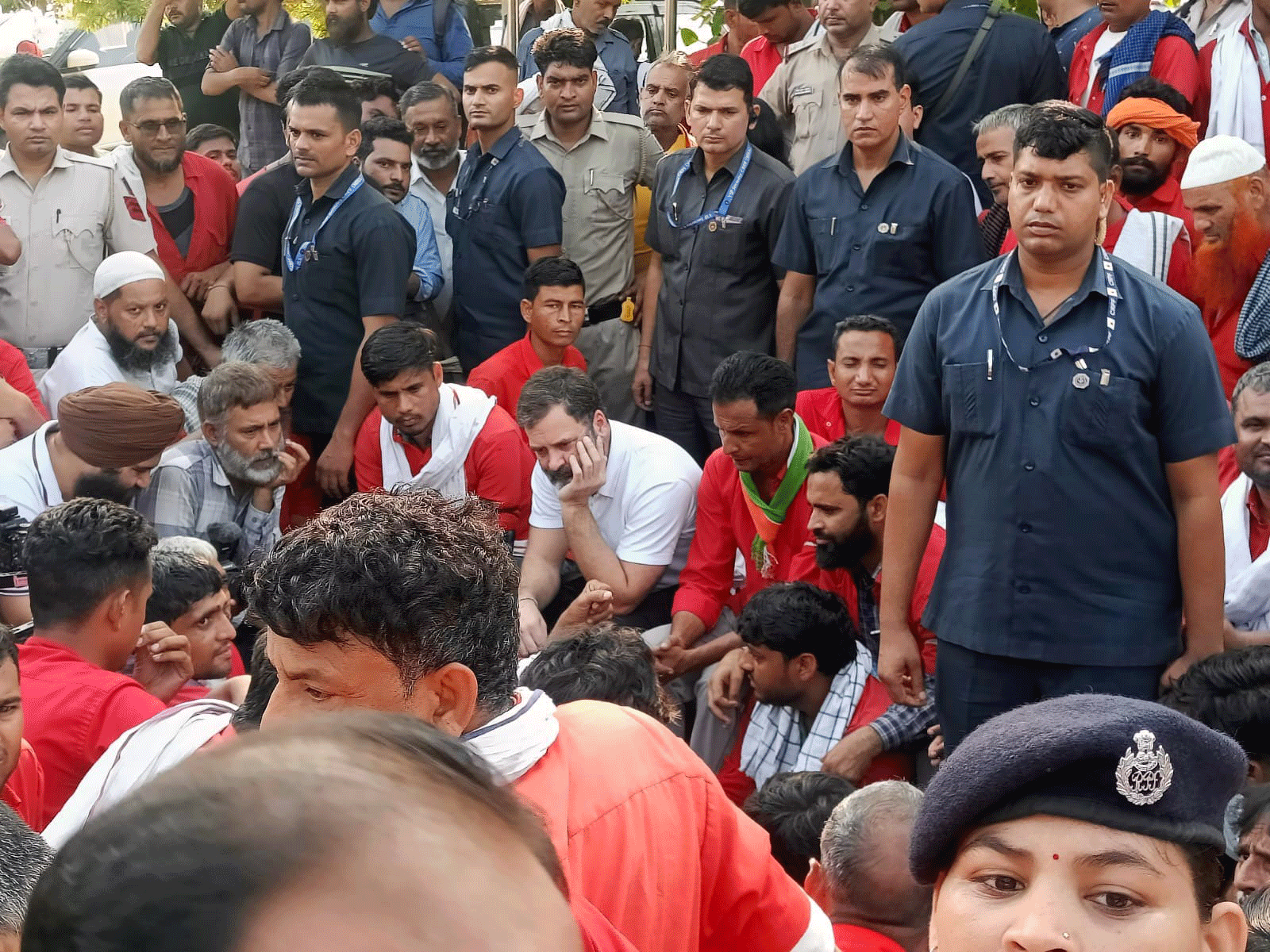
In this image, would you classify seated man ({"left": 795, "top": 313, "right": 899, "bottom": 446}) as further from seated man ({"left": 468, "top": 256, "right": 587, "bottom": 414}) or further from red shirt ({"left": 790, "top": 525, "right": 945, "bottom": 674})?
seated man ({"left": 468, "top": 256, "right": 587, "bottom": 414})

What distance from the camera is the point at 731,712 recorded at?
4.62 m

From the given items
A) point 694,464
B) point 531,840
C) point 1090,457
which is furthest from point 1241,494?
point 531,840

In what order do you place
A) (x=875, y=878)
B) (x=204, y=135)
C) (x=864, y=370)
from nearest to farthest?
(x=875, y=878), (x=864, y=370), (x=204, y=135)

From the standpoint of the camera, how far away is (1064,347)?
3225mm

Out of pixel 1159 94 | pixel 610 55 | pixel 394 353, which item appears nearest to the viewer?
pixel 1159 94

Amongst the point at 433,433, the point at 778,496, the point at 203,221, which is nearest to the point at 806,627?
the point at 778,496

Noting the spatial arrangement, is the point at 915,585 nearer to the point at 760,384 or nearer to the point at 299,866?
the point at 760,384

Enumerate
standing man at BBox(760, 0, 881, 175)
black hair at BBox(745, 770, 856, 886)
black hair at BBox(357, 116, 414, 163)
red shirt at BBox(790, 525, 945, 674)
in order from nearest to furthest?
black hair at BBox(745, 770, 856, 886)
red shirt at BBox(790, 525, 945, 674)
standing man at BBox(760, 0, 881, 175)
black hair at BBox(357, 116, 414, 163)

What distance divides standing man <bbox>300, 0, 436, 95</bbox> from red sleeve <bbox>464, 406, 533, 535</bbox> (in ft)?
9.36

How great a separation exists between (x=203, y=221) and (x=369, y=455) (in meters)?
1.71

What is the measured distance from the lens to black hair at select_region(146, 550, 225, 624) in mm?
4066

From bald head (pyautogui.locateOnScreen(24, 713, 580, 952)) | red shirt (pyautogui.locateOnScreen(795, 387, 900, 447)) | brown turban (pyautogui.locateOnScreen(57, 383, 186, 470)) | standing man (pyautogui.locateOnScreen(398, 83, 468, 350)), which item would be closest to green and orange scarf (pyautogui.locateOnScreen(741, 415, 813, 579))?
red shirt (pyautogui.locateOnScreen(795, 387, 900, 447))

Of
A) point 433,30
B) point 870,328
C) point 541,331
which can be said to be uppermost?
point 433,30

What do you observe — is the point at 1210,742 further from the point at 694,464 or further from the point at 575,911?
the point at 694,464
